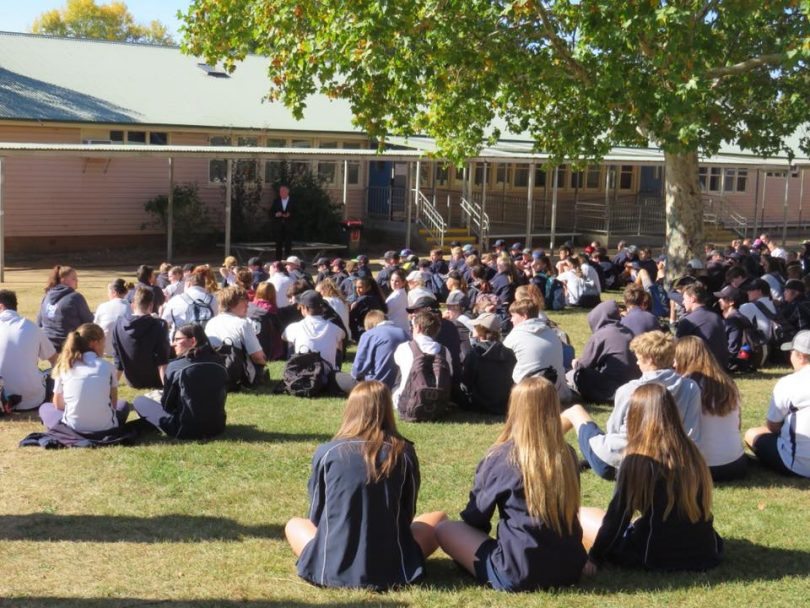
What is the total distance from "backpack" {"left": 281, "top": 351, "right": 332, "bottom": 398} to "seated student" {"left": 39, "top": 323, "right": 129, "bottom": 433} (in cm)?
249

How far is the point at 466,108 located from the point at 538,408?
48.9 feet

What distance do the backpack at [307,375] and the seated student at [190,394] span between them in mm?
1906

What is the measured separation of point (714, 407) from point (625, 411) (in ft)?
2.56

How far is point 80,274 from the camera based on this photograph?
22.5 m

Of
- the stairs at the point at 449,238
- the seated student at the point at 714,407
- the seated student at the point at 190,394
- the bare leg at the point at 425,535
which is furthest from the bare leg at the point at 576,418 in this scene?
the stairs at the point at 449,238

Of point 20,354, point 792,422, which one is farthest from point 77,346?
point 792,422

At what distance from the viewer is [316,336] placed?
35.9 ft

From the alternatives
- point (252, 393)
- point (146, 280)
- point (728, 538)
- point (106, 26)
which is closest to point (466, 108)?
point (146, 280)

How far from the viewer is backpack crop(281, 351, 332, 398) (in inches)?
429

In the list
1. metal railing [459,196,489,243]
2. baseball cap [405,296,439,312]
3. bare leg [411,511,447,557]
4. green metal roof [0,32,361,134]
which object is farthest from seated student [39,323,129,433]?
metal railing [459,196,489,243]

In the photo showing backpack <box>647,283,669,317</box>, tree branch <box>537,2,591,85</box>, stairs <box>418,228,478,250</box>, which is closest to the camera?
backpack <box>647,283,669,317</box>

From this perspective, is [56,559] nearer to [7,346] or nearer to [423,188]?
[7,346]

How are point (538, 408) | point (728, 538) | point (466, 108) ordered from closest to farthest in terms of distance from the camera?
point (538, 408) → point (728, 538) → point (466, 108)

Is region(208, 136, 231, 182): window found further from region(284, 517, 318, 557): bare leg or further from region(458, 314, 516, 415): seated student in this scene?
region(284, 517, 318, 557): bare leg
